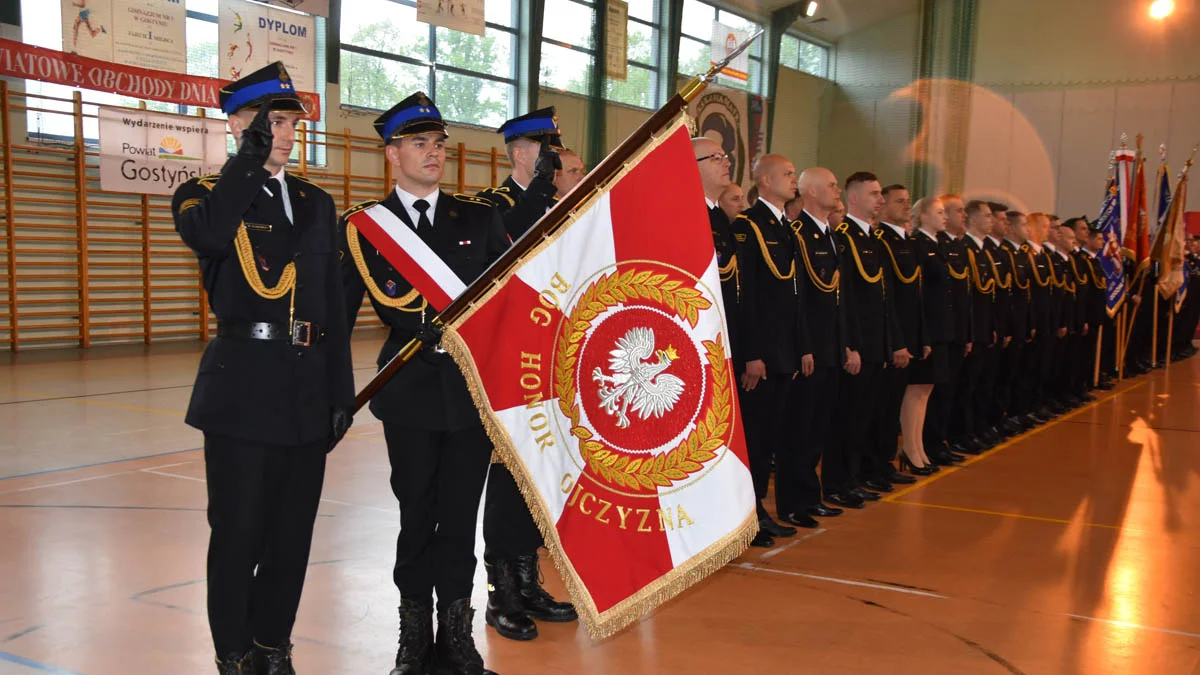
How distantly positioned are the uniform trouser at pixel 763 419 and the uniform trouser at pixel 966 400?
2.52 metres

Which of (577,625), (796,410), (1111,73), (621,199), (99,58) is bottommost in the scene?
(577,625)

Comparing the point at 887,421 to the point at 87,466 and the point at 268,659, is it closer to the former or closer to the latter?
the point at 268,659

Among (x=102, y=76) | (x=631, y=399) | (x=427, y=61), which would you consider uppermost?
(x=427, y=61)

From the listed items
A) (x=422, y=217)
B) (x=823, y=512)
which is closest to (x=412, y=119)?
(x=422, y=217)

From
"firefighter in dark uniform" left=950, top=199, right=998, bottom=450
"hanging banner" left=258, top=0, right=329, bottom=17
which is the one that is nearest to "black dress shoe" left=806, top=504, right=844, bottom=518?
"firefighter in dark uniform" left=950, top=199, right=998, bottom=450

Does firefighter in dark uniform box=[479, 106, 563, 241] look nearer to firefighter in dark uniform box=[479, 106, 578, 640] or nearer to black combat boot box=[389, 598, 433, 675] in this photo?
firefighter in dark uniform box=[479, 106, 578, 640]

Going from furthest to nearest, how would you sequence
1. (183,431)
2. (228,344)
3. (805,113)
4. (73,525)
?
(805,113) → (183,431) → (73,525) → (228,344)

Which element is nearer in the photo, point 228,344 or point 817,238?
point 228,344

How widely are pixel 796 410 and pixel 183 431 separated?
→ 3.71m

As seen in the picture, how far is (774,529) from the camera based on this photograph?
434 centimetres

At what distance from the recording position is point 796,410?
15.1ft

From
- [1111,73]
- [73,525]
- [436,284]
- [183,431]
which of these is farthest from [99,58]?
[1111,73]

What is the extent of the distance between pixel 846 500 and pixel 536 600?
2.13 meters

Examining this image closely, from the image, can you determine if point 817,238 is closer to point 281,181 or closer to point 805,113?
point 281,181
